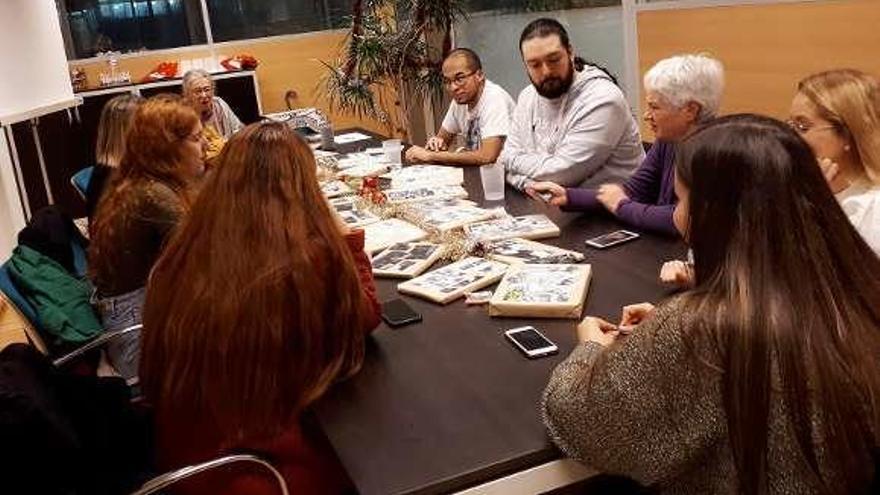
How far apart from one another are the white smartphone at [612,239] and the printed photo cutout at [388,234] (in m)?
0.50

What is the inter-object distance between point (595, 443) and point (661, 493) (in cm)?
16

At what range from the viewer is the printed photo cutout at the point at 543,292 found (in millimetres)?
1612

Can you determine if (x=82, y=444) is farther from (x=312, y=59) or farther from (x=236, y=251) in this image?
Result: (x=312, y=59)

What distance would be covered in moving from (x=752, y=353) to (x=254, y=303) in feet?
2.87

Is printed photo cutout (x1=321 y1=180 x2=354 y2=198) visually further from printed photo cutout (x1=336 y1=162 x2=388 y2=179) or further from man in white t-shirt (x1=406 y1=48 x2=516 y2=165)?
man in white t-shirt (x1=406 y1=48 x2=516 y2=165)

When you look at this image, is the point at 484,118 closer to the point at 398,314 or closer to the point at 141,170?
the point at 141,170

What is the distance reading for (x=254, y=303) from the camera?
144cm

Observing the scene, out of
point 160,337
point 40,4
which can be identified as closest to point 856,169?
point 160,337

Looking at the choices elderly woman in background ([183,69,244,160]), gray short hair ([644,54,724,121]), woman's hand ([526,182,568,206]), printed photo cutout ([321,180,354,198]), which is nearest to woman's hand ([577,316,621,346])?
woman's hand ([526,182,568,206])

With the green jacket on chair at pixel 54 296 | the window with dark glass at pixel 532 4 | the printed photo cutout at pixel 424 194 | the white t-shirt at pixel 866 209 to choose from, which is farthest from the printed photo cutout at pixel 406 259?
the window with dark glass at pixel 532 4

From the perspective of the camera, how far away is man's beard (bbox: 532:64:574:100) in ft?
9.83

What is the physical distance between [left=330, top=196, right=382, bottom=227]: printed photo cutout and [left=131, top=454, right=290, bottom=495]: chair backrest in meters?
1.16

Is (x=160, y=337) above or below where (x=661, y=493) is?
above

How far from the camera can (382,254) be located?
7.05 ft
